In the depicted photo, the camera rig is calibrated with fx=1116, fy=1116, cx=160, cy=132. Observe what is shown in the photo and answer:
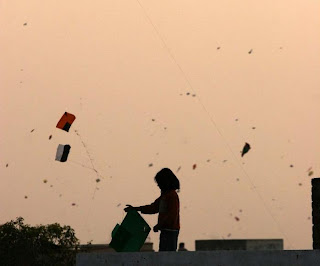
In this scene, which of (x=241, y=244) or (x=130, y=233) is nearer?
(x=130, y=233)

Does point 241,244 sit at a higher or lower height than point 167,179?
higher

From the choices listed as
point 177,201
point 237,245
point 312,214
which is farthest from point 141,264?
point 237,245

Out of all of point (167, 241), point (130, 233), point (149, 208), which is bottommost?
point (167, 241)

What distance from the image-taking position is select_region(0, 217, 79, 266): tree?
2549 inches

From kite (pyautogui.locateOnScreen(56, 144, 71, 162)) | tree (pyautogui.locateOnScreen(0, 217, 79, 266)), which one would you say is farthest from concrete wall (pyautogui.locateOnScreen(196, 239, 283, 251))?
kite (pyautogui.locateOnScreen(56, 144, 71, 162))

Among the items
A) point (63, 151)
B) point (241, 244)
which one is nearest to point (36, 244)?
point (241, 244)

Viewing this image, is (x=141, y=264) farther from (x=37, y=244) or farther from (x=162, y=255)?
(x=37, y=244)

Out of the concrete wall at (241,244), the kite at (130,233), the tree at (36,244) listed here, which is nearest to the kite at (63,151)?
the kite at (130,233)

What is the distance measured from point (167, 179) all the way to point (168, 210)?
405 millimetres

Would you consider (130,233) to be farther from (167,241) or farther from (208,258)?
(208,258)

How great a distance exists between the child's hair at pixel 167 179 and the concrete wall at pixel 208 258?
4.21ft

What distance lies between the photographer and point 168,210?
1456 centimetres

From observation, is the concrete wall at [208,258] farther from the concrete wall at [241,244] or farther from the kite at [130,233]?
the concrete wall at [241,244]

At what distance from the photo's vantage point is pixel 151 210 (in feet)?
48.8
